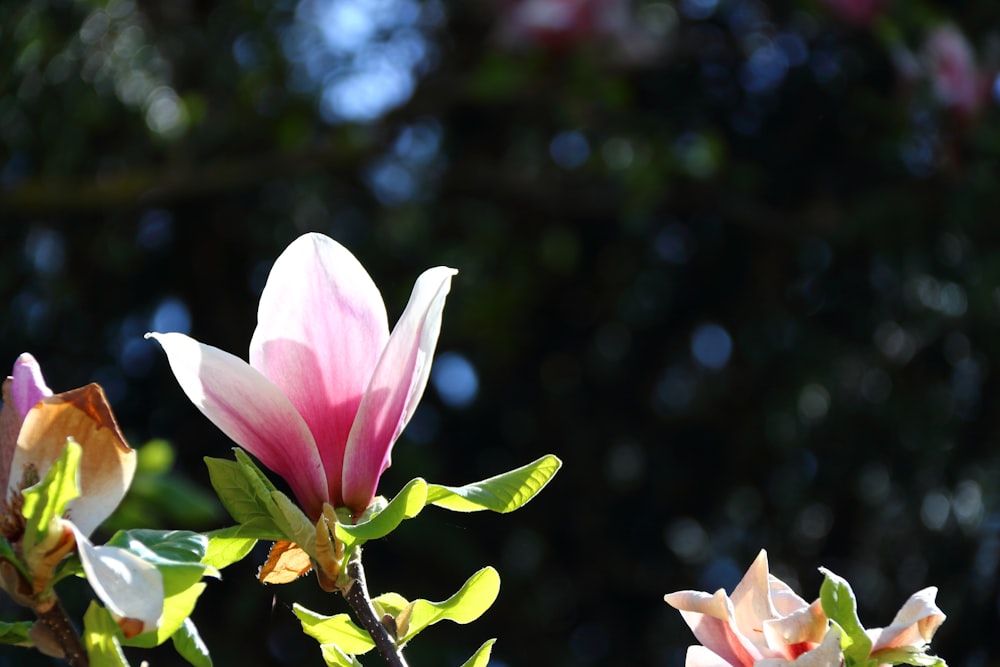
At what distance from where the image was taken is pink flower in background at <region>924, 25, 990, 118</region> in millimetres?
1715

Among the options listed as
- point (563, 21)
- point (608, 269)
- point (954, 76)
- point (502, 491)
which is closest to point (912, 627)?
point (502, 491)

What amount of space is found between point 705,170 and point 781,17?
1.36ft

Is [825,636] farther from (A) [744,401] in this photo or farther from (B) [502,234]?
(B) [502,234]

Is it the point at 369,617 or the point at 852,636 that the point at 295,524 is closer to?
the point at 369,617

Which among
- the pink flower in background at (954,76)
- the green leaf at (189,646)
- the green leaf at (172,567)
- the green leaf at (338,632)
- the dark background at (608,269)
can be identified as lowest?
the dark background at (608,269)

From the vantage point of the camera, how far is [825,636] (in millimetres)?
436

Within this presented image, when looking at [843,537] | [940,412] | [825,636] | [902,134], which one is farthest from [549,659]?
[825,636]

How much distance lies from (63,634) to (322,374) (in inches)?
5.3

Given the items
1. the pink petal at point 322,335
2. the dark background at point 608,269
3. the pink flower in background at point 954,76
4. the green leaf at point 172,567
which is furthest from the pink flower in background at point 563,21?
the green leaf at point 172,567

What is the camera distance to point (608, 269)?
7.50 ft

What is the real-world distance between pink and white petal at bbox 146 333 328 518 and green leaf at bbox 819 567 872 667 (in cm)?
20

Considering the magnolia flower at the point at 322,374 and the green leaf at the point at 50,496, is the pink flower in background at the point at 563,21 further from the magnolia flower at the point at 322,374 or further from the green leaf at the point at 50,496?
the green leaf at the point at 50,496

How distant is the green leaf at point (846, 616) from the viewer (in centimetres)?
44

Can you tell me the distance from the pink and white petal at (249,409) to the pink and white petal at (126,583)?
0.29 feet
